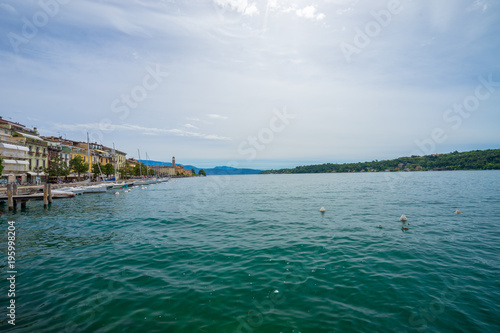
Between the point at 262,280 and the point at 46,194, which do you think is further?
the point at 46,194

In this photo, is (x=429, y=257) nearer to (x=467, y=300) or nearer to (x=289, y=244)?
(x=467, y=300)

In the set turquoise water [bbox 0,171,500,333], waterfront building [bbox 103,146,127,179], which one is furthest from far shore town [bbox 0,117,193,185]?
turquoise water [bbox 0,171,500,333]

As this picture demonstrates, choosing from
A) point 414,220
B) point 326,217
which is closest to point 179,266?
point 326,217

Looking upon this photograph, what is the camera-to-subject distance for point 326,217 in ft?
77.5

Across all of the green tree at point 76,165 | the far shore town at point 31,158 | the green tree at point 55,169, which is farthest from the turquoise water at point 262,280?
the green tree at point 76,165

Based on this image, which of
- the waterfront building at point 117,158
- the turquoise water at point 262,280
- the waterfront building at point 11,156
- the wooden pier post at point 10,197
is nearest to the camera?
the turquoise water at point 262,280

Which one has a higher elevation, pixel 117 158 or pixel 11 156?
pixel 117 158

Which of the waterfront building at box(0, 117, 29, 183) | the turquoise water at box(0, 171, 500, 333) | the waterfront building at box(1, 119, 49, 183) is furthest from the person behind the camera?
the waterfront building at box(1, 119, 49, 183)

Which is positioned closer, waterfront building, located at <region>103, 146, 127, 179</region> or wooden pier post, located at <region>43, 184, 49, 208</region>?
wooden pier post, located at <region>43, 184, 49, 208</region>

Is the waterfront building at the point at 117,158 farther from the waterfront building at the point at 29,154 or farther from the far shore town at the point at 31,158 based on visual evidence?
the waterfront building at the point at 29,154

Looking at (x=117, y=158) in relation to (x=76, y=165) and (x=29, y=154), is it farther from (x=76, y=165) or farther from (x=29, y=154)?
(x=29, y=154)

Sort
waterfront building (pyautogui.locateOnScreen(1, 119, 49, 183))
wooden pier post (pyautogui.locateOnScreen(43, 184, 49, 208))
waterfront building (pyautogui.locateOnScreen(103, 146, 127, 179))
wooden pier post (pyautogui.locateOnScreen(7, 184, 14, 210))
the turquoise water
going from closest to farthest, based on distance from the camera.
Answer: the turquoise water
wooden pier post (pyautogui.locateOnScreen(7, 184, 14, 210))
wooden pier post (pyautogui.locateOnScreen(43, 184, 49, 208))
waterfront building (pyautogui.locateOnScreen(1, 119, 49, 183))
waterfront building (pyautogui.locateOnScreen(103, 146, 127, 179))

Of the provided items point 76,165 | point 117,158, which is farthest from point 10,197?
point 117,158

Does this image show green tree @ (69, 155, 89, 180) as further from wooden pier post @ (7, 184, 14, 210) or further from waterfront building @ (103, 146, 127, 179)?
wooden pier post @ (7, 184, 14, 210)
